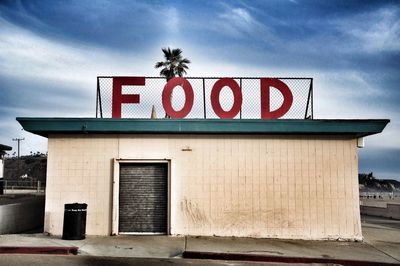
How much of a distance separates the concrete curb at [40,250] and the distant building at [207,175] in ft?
8.86

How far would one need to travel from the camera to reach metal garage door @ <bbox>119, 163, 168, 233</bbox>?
13.0 meters

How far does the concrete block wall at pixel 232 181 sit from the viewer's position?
12.9 metres

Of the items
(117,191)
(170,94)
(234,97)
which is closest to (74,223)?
(117,191)

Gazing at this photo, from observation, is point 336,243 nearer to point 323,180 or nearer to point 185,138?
point 323,180

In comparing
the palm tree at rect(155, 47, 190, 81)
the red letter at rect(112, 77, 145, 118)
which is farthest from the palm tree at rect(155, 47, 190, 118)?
the red letter at rect(112, 77, 145, 118)

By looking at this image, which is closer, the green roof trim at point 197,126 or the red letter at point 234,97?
the green roof trim at point 197,126

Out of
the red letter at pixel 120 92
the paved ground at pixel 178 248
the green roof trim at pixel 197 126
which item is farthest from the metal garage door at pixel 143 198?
the red letter at pixel 120 92

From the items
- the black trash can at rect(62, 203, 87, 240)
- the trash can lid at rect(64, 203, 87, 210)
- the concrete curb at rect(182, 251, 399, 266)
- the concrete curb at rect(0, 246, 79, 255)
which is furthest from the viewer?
the trash can lid at rect(64, 203, 87, 210)

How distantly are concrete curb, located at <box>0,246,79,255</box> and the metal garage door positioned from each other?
2925 mm

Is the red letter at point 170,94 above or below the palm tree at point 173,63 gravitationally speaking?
below

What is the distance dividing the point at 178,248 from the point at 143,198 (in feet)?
9.28

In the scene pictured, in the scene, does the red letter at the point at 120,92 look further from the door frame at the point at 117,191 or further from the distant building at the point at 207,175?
the door frame at the point at 117,191

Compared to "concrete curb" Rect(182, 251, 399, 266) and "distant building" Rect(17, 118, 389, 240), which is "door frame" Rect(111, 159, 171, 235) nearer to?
"distant building" Rect(17, 118, 389, 240)

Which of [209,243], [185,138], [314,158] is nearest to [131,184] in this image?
[185,138]
